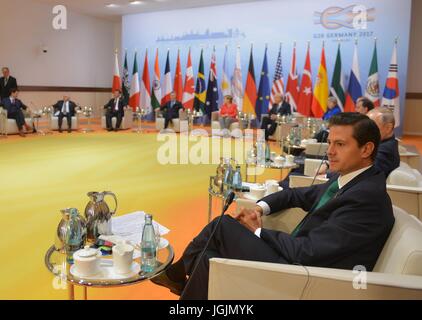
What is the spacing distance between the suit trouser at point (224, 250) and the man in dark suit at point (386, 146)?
1.65 meters

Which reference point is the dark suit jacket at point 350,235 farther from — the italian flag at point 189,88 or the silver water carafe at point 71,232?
the italian flag at point 189,88

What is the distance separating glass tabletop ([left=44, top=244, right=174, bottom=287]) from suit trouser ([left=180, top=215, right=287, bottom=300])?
0.12 meters

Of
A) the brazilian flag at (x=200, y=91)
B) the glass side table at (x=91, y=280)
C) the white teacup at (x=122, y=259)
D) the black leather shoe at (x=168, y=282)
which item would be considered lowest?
the black leather shoe at (x=168, y=282)

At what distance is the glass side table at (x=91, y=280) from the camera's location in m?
1.61

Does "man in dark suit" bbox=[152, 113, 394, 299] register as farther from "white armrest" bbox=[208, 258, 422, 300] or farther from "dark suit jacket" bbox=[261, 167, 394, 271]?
"white armrest" bbox=[208, 258, 422, 300]

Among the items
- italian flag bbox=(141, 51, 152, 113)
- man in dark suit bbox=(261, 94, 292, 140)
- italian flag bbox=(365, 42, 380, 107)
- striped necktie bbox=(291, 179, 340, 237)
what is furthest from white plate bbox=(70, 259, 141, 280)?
italian flag bbox=(141, 51, 152, 113)

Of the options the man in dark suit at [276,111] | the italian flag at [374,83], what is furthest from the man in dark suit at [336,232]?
the italian flag at [374,83]

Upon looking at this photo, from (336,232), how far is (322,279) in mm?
272

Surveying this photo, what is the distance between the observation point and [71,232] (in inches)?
71.8

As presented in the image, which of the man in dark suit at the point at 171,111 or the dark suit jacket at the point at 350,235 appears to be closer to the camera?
the dark suit jacket at the point at 350,235

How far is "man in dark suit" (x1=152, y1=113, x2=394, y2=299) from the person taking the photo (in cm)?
168

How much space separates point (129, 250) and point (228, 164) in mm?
1516

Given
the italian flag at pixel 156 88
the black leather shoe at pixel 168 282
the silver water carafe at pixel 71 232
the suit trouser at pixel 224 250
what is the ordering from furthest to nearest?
the italian flag at pixel 156 88, the black leather shoe at pixel 168 282, the silver water carafe at pixel 71 232, the suit trouser at pixel 224 250

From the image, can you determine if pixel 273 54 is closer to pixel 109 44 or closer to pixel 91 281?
pixel 109 44
